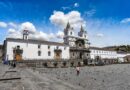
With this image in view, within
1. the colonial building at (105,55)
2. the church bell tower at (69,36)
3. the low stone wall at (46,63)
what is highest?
the church bell tower at (69,36)

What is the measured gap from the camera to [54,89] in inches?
542

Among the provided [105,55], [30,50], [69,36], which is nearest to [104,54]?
[105,55]

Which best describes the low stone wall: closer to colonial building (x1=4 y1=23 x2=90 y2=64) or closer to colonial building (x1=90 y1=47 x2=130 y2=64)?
colonial building (x1=4 y1=23 x2=90 y2=64)

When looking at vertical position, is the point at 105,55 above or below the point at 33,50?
below

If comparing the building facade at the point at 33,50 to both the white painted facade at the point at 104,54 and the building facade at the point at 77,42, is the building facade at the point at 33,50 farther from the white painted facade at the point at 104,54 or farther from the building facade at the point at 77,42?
the white painted facade at the point at 104,54

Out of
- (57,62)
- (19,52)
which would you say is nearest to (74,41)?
(57,62)

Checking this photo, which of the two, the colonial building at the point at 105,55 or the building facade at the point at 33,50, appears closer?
the building facade at the point at 33,50

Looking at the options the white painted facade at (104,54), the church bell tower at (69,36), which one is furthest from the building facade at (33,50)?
the white painted facade at (104,54)

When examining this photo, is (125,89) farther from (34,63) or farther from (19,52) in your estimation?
(19,52)

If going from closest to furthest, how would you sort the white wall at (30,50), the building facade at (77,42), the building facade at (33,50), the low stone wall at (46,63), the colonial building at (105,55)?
1. the low stone wall at (46,63)
2. the white wall at (30,50)
3. the building facade at (33,50)
4. the building facade at (77,42)
5. the colonial building at (105,55)

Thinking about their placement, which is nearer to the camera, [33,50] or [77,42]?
[33,50]

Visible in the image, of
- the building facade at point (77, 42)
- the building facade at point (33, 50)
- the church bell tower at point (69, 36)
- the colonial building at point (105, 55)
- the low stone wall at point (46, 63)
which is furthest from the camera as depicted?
the colonial building at point (105, 55)

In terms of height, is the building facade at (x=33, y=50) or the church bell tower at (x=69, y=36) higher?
the church bell tower at (x=69, y=36)

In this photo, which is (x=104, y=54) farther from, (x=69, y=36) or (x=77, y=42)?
(x=69, y=36)
